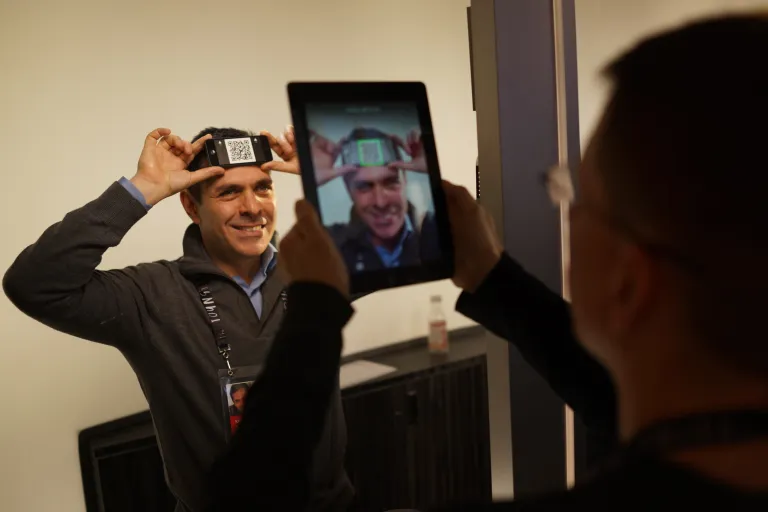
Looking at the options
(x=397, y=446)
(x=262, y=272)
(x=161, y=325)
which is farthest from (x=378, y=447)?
(x=161, y=325)

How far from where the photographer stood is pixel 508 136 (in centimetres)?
82

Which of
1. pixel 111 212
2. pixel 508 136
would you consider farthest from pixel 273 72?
pixel 508 136

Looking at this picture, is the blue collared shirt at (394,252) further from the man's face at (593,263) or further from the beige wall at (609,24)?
the beige wall at (609,24)

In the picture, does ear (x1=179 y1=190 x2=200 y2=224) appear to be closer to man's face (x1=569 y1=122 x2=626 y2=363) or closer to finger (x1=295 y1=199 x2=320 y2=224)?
finger (x1=295 y1=199 x2=320 y2=224)

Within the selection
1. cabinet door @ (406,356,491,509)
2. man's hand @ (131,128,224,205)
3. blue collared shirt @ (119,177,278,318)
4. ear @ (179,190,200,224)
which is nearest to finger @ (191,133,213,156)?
man's hand @ (131,128,224,205)

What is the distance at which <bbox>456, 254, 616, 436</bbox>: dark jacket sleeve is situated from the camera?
0.71 meters

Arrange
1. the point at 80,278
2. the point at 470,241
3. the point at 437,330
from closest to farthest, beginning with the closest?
the point at 470,241
the point at 80,278
the point at 437,330

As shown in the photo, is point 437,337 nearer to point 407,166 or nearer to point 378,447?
point 378,447

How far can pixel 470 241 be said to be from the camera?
724 mm

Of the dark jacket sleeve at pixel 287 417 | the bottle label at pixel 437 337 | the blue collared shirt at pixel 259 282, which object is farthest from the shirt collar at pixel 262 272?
the bottle label at pixel 437 337

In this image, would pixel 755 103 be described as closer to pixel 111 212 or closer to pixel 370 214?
pixel 370 214

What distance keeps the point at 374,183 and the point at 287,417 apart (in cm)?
26

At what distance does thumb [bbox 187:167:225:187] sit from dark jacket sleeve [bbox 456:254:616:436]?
0.75 meters

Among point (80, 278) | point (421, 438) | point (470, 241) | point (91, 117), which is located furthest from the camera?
point (421, 438)
